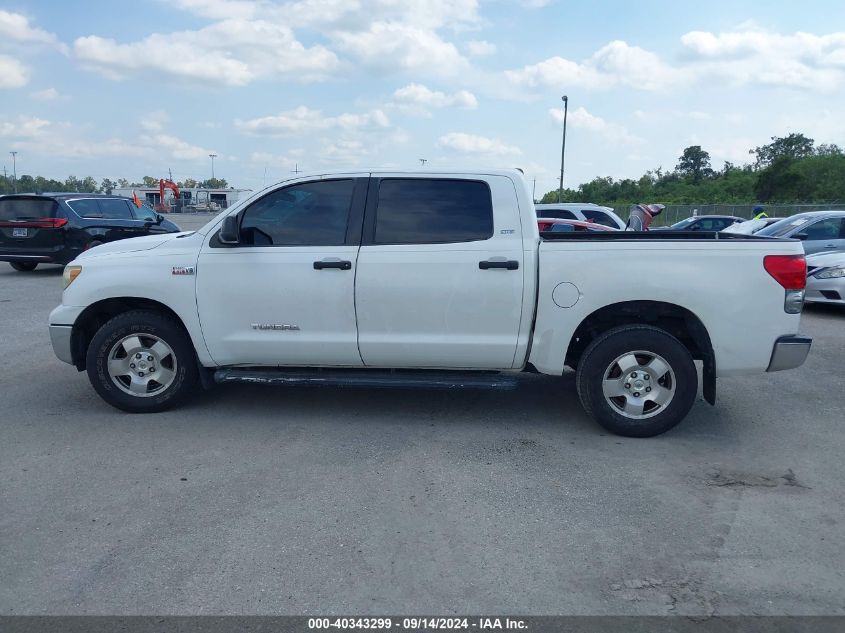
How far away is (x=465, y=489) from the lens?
437 cm

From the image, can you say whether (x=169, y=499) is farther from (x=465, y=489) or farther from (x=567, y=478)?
(x=567, y=478)

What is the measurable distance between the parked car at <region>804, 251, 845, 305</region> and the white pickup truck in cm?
631

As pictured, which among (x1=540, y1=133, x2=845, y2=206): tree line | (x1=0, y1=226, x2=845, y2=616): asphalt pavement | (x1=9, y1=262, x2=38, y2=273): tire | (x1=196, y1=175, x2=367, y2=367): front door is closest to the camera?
(x1=0, y1=226, x2=845, y2=616): asphalt pavement

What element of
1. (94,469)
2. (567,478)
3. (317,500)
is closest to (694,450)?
(567,478)

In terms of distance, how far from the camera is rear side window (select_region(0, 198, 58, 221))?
1456cm

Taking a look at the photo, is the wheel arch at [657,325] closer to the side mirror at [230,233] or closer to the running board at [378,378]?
the running board at [378,378]

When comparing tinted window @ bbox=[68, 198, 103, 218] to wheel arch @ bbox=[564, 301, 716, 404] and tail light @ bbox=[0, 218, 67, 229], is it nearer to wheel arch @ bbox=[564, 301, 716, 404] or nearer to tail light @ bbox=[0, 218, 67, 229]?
tail light @ bbox=[0, 218, 67, 229]

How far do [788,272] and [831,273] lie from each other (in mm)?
6963

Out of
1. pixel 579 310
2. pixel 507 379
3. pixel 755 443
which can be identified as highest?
pixel 579 310

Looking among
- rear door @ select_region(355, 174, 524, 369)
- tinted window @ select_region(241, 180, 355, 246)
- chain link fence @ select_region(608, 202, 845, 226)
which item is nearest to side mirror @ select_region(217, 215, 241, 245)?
tinted window @ select_region(241, 180, 355, 246)

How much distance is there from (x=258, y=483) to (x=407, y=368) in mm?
1543

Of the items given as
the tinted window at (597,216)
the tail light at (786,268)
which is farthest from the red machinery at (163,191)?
the tail light at (786,268)

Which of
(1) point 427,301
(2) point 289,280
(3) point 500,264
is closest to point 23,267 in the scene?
(2) point 289,280

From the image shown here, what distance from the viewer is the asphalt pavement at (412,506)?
3258mm
